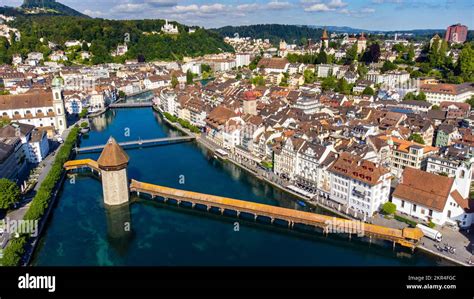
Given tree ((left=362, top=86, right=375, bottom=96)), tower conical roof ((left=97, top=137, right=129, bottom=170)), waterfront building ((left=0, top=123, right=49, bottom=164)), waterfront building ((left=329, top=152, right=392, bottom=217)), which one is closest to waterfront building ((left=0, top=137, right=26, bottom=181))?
waterfront building ((left=0, top=123, right=49, bottom=164))

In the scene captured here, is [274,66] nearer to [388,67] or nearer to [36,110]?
[388,67]

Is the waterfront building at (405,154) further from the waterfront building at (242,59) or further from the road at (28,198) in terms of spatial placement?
the waterfront building at (242,59)

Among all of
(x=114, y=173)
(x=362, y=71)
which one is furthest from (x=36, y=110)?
(x=362, y=71)

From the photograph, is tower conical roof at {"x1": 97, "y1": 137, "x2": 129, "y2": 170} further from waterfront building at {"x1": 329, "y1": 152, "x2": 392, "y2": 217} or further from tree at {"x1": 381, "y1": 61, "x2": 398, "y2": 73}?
tree at {"x1": 381, "y1": 61, "x2": 398, "y2": 73}

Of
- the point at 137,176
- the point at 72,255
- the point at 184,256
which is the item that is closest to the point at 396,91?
the point at 137,176

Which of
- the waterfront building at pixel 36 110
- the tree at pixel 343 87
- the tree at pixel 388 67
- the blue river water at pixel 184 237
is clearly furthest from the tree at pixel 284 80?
the blue river water at pixel 184 237

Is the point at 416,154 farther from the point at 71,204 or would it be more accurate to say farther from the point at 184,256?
the point at 71,204

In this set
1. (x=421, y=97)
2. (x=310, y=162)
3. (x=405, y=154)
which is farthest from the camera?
(x=421, y=97)
